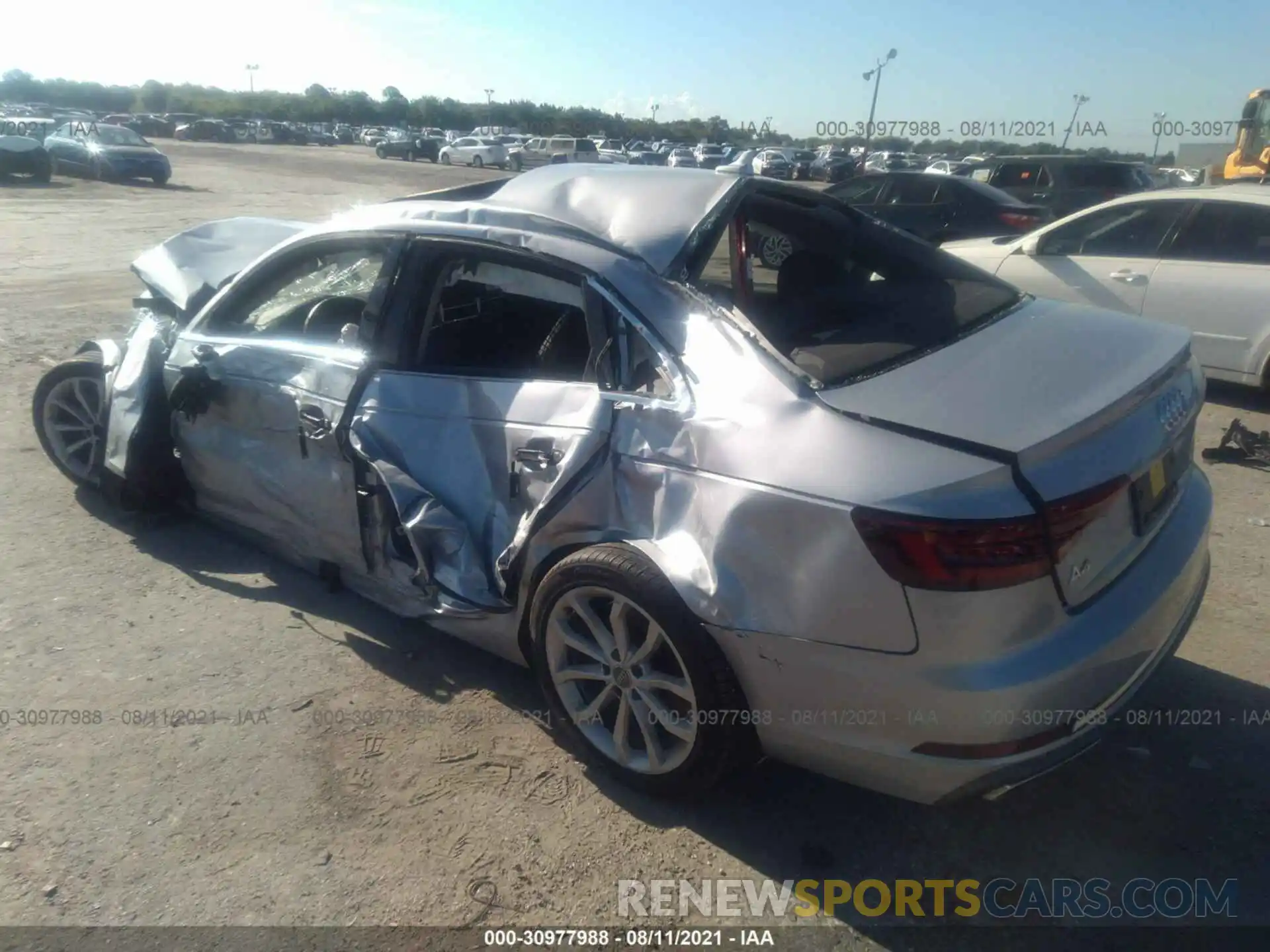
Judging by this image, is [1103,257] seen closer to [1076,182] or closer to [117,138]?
[1076,182]

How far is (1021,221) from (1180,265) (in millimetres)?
5795

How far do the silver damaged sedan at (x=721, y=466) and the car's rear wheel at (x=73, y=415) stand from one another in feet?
2.94

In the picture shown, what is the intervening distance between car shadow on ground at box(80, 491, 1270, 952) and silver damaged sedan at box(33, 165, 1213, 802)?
0.87 feet

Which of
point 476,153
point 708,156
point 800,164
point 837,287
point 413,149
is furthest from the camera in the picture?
point 413,149

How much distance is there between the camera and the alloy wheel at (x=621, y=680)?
2.60m

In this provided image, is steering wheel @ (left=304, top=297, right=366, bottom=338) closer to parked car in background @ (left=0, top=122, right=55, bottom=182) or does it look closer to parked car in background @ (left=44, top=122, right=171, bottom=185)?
parked car in background @ (left=44, top=122, right=171, bottom=185)

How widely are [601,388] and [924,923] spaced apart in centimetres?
163

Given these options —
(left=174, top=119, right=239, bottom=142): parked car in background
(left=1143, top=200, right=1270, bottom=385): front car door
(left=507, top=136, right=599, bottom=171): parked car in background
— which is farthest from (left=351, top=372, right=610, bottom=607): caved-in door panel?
(left=174, top=119, right=239, bottom=142): parked car in background

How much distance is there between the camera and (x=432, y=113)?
313 ft

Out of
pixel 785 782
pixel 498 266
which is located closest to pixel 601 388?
pixel 498 266

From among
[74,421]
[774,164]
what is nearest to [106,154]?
[774,164]

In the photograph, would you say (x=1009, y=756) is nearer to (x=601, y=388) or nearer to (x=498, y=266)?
(x=601, y=388)

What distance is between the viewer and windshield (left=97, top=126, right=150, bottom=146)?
25375 millimetres

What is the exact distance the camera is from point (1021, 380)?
2.53 meters
